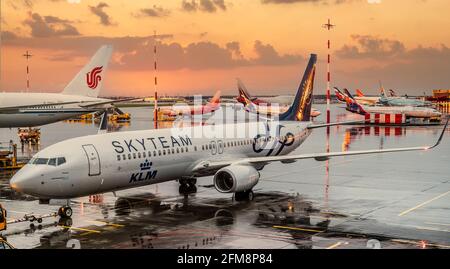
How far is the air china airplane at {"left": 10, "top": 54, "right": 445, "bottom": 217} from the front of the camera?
22.9m

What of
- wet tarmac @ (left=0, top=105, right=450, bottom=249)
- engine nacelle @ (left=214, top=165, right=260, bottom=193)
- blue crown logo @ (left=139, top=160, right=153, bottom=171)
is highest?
blue crown logo @ (left=139, top=160, right=153, bottom=171)

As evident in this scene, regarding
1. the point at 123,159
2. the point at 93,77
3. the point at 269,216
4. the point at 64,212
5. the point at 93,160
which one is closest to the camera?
the point at 93,160

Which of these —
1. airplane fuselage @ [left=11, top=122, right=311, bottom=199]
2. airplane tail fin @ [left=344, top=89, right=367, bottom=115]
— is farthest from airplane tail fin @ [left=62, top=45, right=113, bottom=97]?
airplane tail fin @ [left=344, top=89, right=367, bottom=115]

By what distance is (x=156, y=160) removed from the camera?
87.9 feet

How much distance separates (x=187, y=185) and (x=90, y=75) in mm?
→ 32654

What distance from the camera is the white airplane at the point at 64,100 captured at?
2112 inches

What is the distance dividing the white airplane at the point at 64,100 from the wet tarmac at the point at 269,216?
725 inches

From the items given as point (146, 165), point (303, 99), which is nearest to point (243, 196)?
point (146, 165)

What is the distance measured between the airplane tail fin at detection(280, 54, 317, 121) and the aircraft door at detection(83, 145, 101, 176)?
17.8 meters

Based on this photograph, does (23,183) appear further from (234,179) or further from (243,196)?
(243,196)

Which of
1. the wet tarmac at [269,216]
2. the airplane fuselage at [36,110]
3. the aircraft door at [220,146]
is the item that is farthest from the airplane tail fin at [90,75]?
the aircraft door at [220,146]

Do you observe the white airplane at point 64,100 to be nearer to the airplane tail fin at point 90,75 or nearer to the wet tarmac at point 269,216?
the airplane tail fin at point 90,75

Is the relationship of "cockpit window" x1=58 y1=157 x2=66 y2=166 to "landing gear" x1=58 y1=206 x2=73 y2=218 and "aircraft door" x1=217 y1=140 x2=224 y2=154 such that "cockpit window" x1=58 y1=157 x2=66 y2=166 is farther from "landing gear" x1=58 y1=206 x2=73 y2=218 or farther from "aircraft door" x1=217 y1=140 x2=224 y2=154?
"aircraft door" x1=217 y1=140 x2=224 y2=154

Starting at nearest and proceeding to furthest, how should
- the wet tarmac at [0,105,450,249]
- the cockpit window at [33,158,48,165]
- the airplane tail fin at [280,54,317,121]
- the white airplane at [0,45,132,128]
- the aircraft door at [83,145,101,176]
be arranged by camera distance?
the wet tarmac at [0,105,450,249], the cockpit window at [33,158,48,165], the aircraft door at [83,145,101,176], the airplane tail fin at [280,54,317,121], the white airplane at [0,45,132,128]
